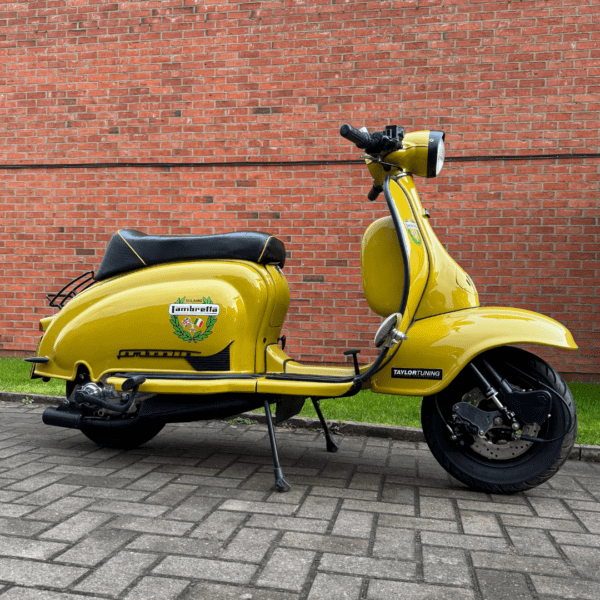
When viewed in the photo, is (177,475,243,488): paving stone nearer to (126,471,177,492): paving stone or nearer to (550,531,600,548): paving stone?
(126,471,177,492): paving stone

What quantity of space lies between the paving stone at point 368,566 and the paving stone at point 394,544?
0.19ft

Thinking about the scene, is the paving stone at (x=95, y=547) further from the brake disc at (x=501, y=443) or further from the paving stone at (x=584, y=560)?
the brake disc at (x=501, y=443)

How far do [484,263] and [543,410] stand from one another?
3.43 m

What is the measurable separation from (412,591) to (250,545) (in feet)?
2.11

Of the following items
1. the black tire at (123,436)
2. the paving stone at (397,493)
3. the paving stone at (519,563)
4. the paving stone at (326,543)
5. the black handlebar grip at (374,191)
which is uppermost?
the black handlebar grip at (374,191)

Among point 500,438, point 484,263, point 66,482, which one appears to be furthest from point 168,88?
point 500,438

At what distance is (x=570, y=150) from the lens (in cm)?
577

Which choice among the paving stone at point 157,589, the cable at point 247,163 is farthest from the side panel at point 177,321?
the cable at point 247,163

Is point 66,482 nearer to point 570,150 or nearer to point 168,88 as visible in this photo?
point 168,88

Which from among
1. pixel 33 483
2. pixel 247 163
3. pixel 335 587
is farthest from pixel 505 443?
pixel 247 163

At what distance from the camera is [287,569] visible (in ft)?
6.63

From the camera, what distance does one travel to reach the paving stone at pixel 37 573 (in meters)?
1.87

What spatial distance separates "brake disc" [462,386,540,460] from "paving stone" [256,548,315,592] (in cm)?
113

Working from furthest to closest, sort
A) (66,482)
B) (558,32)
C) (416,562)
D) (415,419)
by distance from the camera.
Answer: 1. (558,32)
2. (415,419)
3. (66,482)
4. (416,562)
